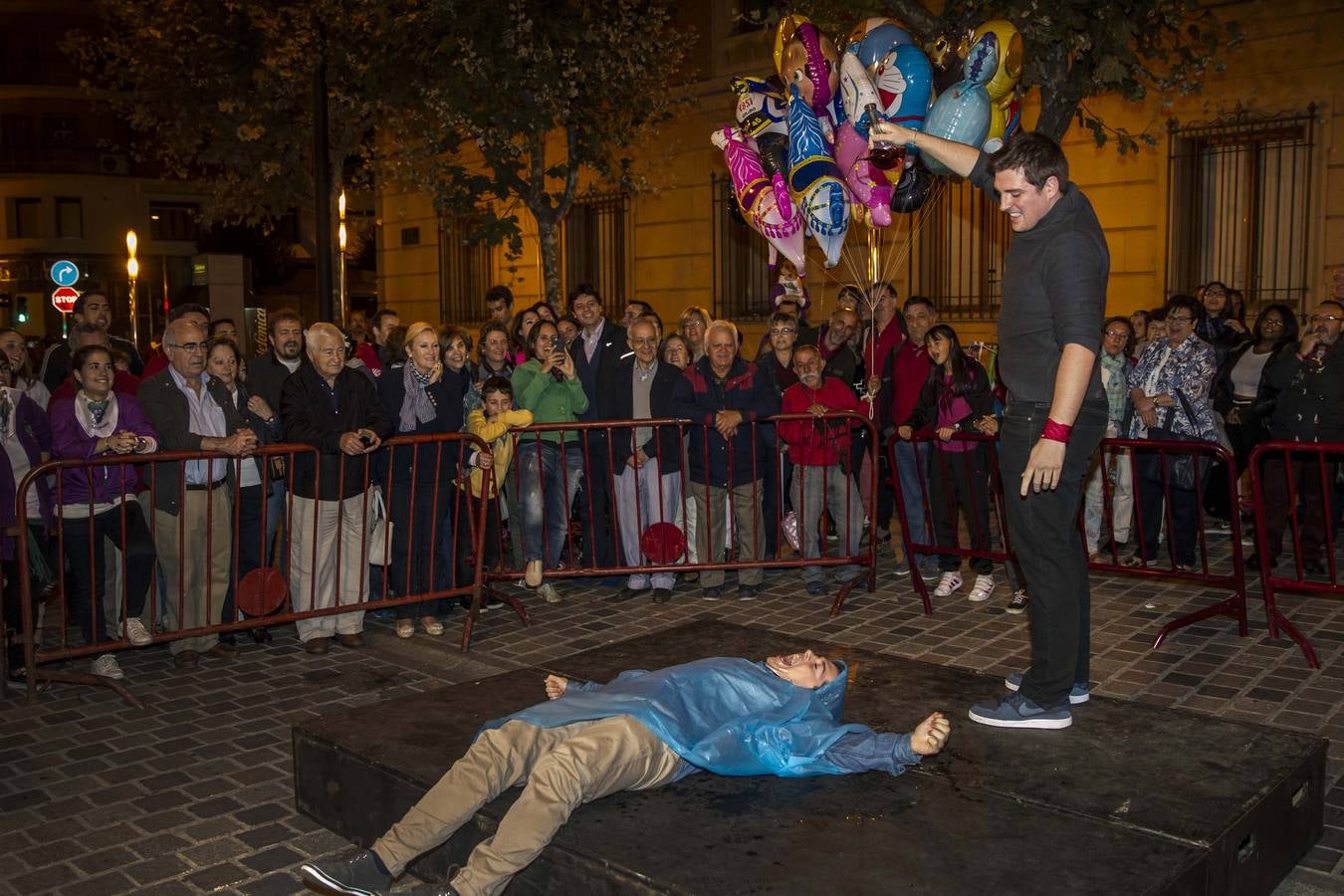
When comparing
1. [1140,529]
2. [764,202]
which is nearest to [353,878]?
[764,202]

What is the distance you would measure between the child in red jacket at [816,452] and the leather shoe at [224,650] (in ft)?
13.1

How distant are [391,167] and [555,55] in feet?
13.0

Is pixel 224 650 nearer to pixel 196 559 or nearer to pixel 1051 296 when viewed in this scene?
pixel 196 559

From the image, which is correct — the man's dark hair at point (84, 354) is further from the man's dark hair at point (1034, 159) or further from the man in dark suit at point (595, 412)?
the man's dark hair at point (1034, 159)

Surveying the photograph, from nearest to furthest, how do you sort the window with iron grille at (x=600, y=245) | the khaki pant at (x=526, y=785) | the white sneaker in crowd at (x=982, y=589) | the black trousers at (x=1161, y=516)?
the khaki pant at (x=526, y=785) → the white sneaker in crowd at (x=982, y=589) → the black trousers at (x=1161, y=516) → the window with iron grille at (x=600, y=245)

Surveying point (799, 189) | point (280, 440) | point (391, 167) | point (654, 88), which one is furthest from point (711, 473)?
point (391, 167)

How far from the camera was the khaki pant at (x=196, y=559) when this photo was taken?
740cm

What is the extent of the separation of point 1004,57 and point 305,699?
5.87 meters

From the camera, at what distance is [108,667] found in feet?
23.4

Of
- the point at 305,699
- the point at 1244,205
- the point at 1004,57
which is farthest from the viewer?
the point at 1244,205

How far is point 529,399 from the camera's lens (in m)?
9.09

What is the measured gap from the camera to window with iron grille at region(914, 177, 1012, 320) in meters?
15.5

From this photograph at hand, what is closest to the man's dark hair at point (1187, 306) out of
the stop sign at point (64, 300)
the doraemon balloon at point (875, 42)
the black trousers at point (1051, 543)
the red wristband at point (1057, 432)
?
the doraemon balloon at point (875, 42)

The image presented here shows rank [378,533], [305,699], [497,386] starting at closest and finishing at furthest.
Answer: [305,699] < [378,533] < [497,386]
